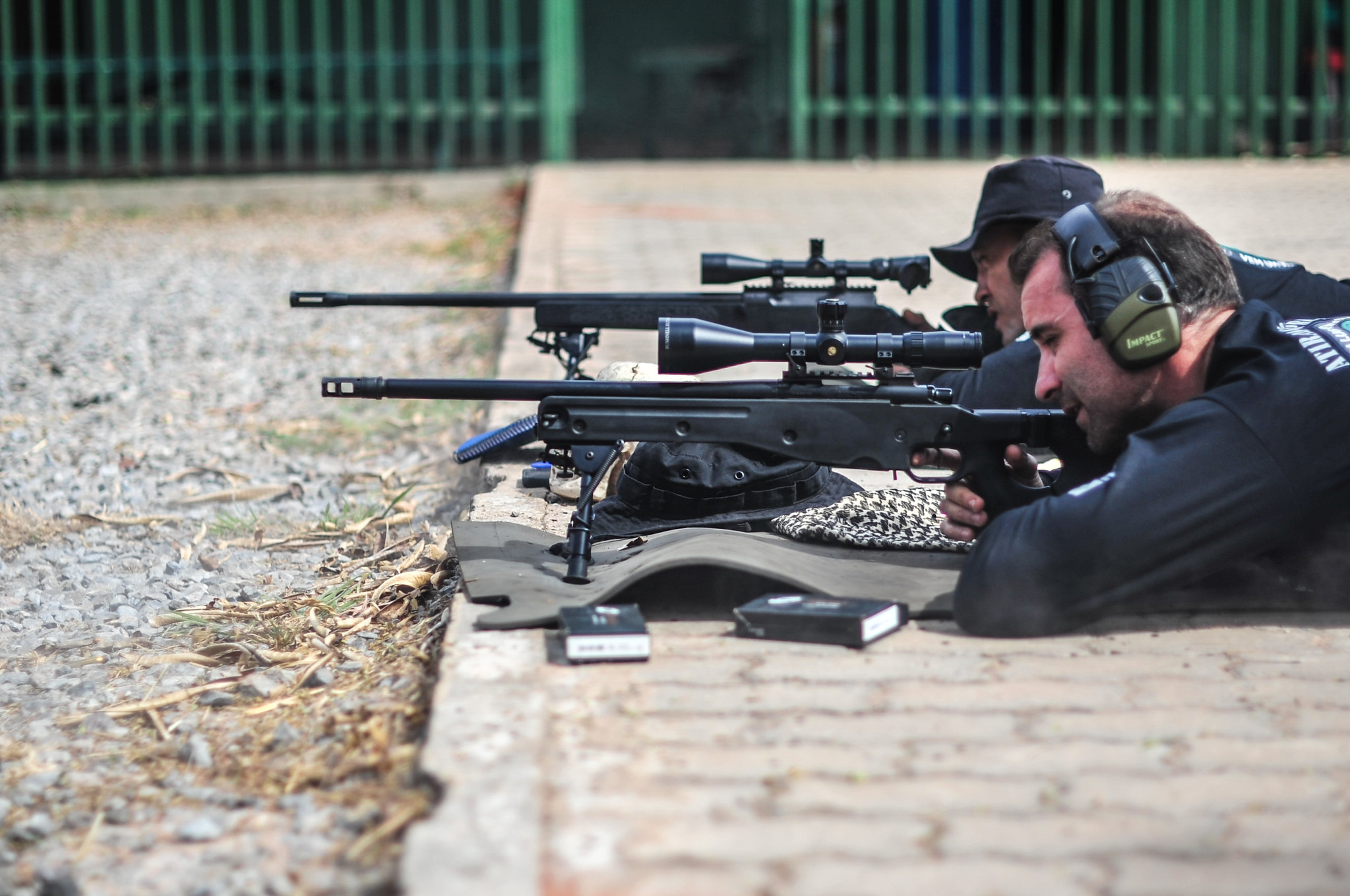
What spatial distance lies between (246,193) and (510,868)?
440 inches

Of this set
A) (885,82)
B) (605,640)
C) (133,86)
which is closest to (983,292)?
(605,640)

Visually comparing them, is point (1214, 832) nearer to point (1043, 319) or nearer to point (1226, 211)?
point (1043, 319)

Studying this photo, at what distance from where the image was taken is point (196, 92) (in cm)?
1219

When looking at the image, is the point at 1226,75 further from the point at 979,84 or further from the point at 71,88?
the point at 71,88

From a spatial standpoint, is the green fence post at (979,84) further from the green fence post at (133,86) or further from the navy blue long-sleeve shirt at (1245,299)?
the navy blue long-sleeve shirt at (1245,299)

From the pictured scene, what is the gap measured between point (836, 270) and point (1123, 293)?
5.87 ft

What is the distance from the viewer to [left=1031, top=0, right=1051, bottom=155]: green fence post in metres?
11.9

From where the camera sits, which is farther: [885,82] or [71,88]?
[885,82]

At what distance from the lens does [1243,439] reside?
2934 millimetres

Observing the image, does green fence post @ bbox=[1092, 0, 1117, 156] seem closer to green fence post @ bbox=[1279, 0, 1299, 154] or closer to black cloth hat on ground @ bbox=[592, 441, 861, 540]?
green fence post @ bbox=[1279, 0, 1299, 154]

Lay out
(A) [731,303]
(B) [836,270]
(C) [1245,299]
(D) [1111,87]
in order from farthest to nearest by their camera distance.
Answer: (D) [1111,87]
(A) [731,303]
(B) [836,270]
(C) [1245,299]

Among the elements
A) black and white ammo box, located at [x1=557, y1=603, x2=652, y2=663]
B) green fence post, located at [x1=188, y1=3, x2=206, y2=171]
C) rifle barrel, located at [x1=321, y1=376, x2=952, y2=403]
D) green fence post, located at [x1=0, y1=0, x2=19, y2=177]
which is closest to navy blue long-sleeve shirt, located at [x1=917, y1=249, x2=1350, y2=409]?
rifle barrel, located at [x1=321, y1=376, x2=952, y2=403]

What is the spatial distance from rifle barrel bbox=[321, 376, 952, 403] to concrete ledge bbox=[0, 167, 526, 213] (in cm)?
918

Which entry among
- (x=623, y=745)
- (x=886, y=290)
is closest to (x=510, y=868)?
(x=623, y=745)
